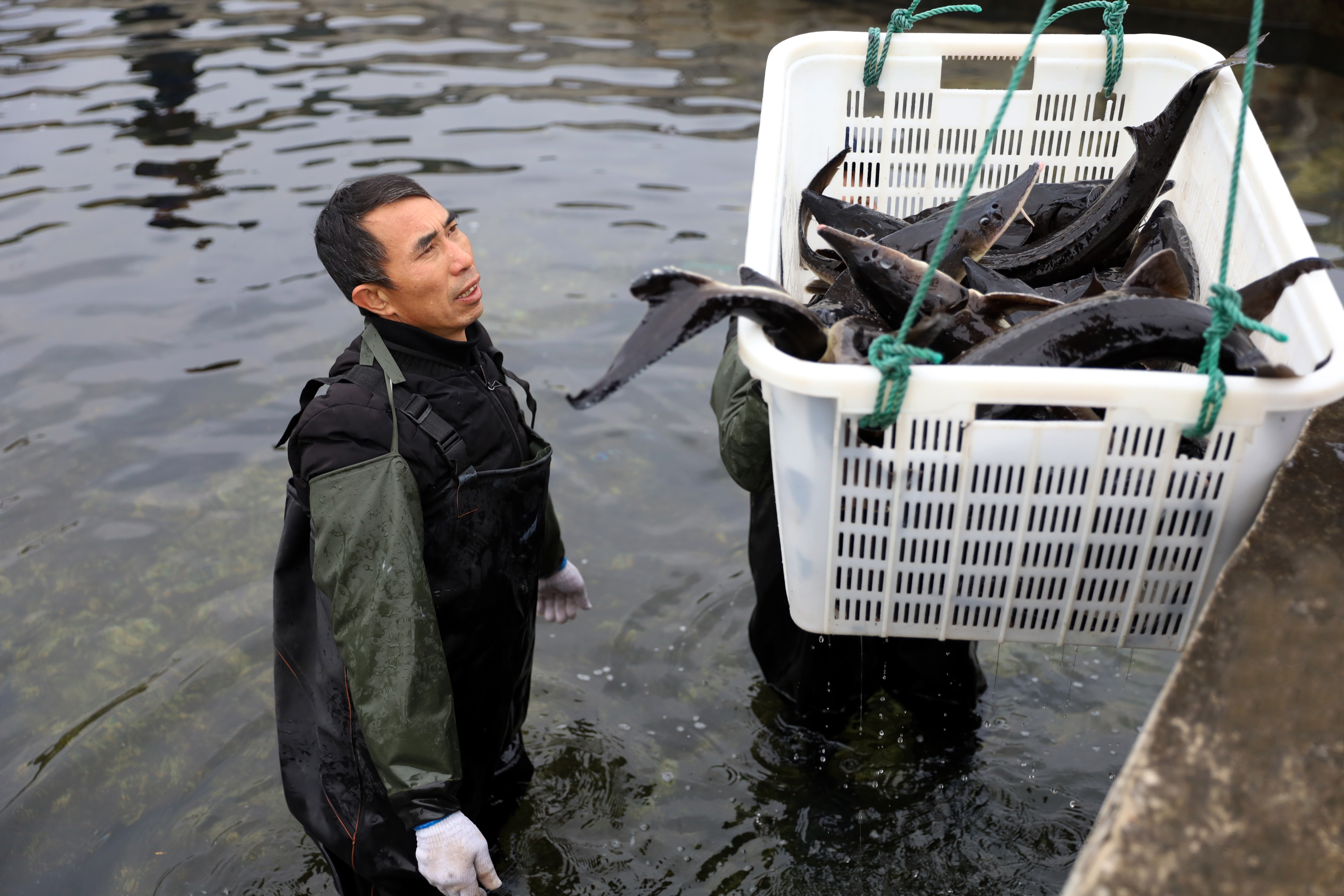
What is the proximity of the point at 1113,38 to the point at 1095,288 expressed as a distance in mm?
1001

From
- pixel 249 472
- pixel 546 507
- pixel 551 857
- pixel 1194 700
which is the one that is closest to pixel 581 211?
pixel 249 472

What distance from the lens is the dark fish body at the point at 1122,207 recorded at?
274cm

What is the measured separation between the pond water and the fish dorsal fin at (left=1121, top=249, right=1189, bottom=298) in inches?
76.0

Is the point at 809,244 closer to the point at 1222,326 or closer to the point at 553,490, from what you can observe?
the point at 1222,326

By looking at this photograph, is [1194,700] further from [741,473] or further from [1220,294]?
[741,473]

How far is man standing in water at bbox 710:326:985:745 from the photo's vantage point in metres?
3.23

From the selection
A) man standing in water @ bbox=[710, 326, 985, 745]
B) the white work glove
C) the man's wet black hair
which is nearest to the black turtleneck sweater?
the man's wet black hair

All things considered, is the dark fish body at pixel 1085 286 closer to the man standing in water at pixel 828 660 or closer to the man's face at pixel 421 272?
the man standing in water at pixel 828 660

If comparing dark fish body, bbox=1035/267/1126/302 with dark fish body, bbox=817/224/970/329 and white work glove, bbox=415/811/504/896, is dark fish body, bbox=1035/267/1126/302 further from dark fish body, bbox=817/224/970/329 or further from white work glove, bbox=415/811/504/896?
white work glove, bbox=415/811/504/896

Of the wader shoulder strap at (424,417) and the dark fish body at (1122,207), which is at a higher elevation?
the dark fish body at (1122,207)

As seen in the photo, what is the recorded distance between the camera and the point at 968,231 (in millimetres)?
2812

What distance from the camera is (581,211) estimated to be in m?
7.52

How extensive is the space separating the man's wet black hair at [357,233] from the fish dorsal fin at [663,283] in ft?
3.36

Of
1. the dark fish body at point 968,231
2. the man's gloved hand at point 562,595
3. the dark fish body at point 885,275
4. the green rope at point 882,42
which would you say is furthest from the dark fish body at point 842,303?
the man's gloved hand at point 562,595
